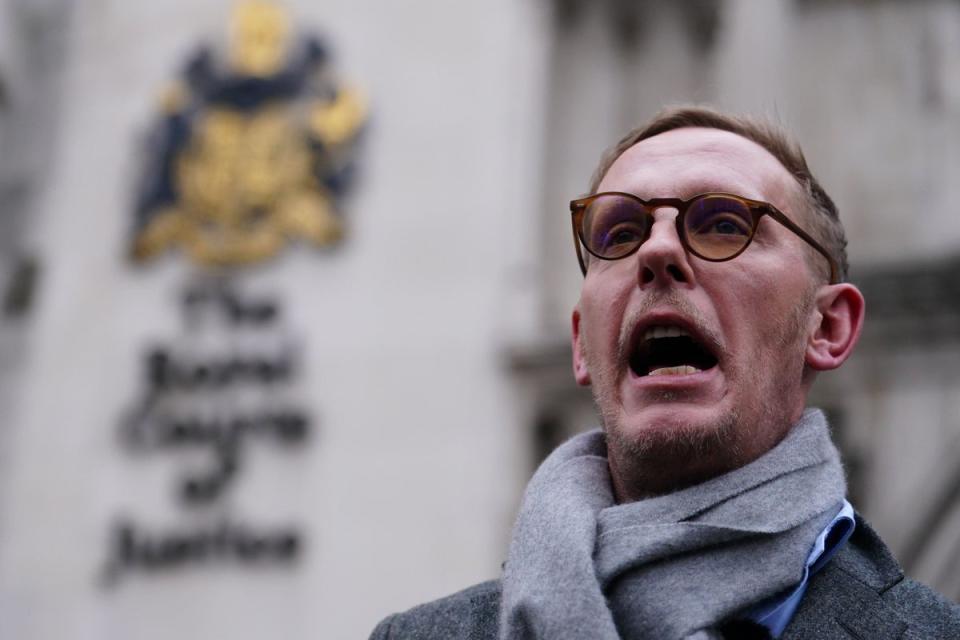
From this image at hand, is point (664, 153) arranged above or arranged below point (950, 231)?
above

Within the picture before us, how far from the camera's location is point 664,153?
6.38 feet

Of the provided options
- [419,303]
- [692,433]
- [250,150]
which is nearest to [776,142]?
[692,433]

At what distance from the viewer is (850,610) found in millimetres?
1637

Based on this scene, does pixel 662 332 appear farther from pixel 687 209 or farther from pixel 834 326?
pixel 834 326

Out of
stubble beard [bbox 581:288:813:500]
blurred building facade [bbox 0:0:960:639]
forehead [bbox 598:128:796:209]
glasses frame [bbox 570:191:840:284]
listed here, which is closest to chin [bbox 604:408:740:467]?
stubble beard [bbox 581:288:813:500]

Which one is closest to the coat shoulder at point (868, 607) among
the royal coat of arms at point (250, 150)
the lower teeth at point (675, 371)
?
the lower teeth at point (675, 371)

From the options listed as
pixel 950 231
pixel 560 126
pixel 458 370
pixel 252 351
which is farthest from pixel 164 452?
pixel 950 231

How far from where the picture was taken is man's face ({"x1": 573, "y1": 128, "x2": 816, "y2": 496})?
1.71 meters

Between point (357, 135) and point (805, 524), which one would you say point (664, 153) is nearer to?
point (805, 524)

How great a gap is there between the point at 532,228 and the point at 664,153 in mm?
6205

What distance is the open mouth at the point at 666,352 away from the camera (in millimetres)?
1809

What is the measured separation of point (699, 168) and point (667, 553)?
1.95 ft

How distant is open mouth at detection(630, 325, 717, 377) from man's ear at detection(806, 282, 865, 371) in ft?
0.66

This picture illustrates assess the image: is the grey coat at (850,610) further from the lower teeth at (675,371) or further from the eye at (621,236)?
the eye at (621,236)
